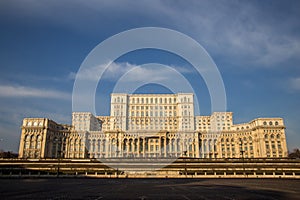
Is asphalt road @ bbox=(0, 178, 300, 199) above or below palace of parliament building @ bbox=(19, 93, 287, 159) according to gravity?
below

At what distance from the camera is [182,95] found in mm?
129000

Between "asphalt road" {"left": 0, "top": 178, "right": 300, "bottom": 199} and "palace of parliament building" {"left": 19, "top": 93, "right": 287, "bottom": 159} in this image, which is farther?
"palace of parliament building" {"left": 19, "top": 93, "right": 287, "bottom": 159}

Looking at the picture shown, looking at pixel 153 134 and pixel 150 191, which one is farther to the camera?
pixel 153 134

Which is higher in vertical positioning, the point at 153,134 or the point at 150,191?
the point at 153,134

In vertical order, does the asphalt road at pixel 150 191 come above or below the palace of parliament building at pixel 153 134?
below

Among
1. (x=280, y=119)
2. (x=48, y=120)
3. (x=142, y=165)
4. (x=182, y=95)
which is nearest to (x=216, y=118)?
(x=182, y=95)

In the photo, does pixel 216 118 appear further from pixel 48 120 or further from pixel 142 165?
pixel 48 120

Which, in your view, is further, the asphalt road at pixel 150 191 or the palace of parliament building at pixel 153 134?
the palace of parliament building at pixel 153 134

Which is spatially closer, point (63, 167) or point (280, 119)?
point (63, 167)

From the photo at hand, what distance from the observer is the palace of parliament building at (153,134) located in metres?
109

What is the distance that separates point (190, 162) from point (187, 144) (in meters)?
43.3

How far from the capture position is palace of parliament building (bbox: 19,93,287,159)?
10925 cm

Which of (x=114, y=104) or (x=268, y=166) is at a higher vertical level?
(x=114, y=104)

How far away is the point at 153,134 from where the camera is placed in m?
112
